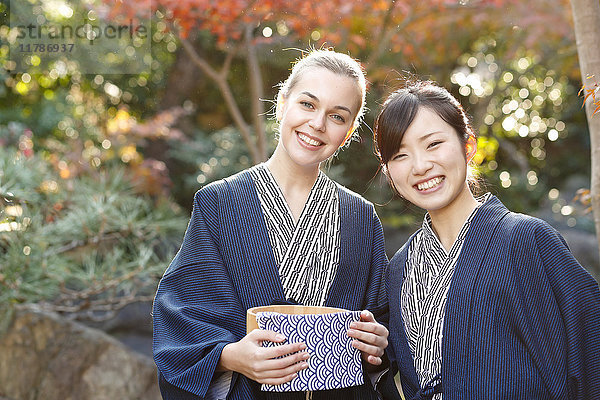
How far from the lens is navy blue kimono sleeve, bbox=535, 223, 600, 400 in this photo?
186cm

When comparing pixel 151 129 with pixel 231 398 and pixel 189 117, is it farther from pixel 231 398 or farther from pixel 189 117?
pixel 231 398

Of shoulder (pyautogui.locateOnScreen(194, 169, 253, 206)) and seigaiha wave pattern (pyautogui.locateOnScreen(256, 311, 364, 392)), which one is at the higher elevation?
shoulder (pyautogui.locateOnScreen(194, 169, 253, 206))

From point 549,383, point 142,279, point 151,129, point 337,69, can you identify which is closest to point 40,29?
point 151,129

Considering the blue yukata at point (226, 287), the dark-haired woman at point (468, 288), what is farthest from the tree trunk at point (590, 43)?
the blue yukata at point (226, 287)

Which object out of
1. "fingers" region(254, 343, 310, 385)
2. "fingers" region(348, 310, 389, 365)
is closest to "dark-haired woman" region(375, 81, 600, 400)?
"fingers" region(348, 310, 389, 365)

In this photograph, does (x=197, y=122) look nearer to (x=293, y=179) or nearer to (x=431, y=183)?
(x=293, y=179)

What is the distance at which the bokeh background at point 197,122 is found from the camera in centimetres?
444

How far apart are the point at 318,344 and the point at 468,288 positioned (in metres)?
0.49

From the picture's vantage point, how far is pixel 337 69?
231cm

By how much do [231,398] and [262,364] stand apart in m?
0.28

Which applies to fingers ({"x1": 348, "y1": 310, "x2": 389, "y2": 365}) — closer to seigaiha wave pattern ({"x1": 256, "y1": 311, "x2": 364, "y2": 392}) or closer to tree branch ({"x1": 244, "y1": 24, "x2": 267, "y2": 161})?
seigaiha wave pattern ({"x1": 256, "y1": 311, "x2": 364, "y2": 392})

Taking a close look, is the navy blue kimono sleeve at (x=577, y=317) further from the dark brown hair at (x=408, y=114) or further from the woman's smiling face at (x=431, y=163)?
the dark brown hair at (x=408, y=114)

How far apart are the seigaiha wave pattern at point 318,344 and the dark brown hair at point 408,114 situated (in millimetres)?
590

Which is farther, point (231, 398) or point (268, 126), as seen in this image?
point (268, 126)
